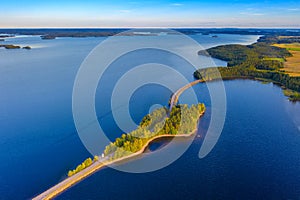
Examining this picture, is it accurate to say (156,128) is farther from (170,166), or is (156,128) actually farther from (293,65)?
(293,65)

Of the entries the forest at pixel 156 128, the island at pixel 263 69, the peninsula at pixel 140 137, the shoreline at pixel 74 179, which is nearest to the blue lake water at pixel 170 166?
the shoreline at pixel 74 179

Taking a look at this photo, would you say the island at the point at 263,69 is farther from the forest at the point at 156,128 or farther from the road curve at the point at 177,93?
the forest at the point at 156,128

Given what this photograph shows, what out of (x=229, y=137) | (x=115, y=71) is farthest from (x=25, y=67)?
(x=229, y=137)

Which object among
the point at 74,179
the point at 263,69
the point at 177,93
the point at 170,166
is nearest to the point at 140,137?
→ the point at 170,166

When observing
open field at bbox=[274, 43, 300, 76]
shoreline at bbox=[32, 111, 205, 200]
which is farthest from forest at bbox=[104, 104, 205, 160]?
open field at bbox=[274, 43, 300, 76]

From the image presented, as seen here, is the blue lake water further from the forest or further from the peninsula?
the forest
